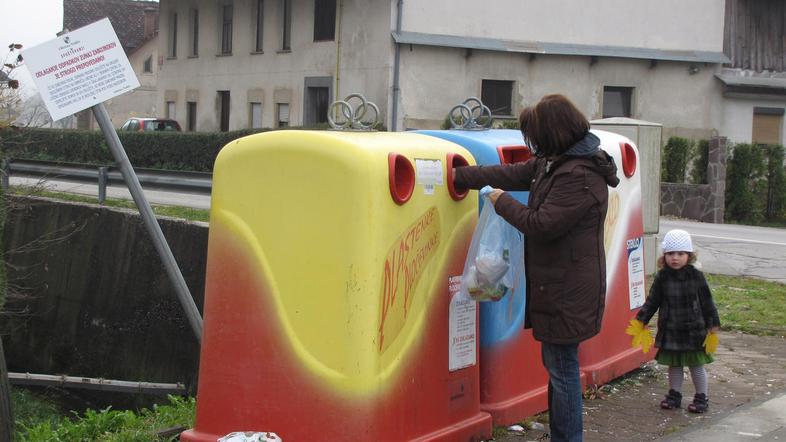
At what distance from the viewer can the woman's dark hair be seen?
4715 mm

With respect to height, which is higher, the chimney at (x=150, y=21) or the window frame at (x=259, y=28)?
the chimney at (x=150, y=21)

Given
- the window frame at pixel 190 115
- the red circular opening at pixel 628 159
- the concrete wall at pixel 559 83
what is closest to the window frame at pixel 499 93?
the concrete wall at pixel 559 83

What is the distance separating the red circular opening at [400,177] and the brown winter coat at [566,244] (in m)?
0.42

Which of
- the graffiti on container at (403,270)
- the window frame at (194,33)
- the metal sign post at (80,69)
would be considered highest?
the window frame at (194,33)

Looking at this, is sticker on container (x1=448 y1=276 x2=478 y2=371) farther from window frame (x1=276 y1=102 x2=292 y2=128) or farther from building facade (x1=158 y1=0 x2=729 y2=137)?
window frame (x1=276 y1=102 x2=292 y2=128)

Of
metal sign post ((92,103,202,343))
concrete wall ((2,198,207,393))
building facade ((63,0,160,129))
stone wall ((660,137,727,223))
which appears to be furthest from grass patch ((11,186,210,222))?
building facade ((63,0,160,129))

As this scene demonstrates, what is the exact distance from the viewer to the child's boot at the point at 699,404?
6.07 m

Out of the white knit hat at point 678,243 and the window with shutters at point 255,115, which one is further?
the window with shutters at point 255,115

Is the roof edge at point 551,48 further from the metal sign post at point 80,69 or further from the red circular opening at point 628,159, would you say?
the metal sign post at point 80,69

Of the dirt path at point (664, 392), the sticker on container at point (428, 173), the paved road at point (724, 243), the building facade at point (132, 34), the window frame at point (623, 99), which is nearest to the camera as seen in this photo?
the sticker on container at point (428, 173)

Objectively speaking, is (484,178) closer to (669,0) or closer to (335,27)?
(335,27)

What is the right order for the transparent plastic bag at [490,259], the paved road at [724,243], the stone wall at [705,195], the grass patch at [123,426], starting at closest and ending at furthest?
the transparent plastic bag at [490,259] → the grass patch at [123,426] → the paved road at [724,243] → the stone wall at [705,195]

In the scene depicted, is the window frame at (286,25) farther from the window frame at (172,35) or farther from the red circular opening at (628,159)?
the red circular opening at (628,159)

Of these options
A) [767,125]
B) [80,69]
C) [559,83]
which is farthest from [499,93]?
[80,69]
